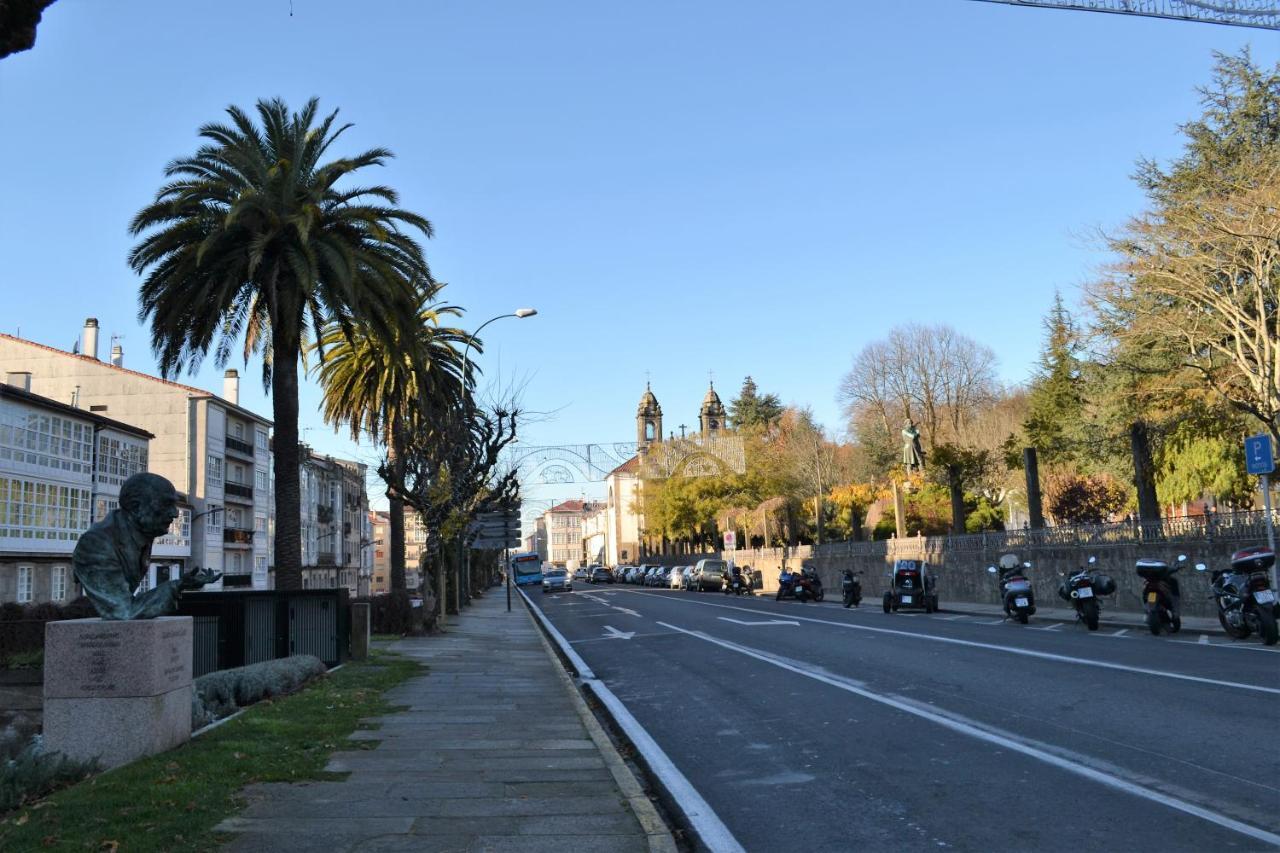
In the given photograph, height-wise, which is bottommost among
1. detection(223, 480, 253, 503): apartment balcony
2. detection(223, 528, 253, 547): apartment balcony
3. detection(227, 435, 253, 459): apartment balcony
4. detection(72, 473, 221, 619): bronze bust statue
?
detection(72, 473, 221, 619): bronze bust statue

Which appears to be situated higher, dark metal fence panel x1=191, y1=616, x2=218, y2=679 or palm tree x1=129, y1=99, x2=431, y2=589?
palm tree x1=129, y1=99, x2=431, y2=589

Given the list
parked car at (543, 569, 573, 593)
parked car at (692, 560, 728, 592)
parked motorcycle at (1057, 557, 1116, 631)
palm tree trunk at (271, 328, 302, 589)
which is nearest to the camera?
parked motorcycle at (1057, 557, 1116, 631)

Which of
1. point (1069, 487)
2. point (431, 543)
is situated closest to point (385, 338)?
point (431, 543)

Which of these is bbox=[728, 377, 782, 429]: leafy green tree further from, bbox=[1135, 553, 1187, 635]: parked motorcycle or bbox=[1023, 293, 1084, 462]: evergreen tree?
bbox=[1135, 553, 1187, 635]: parked motorcycle

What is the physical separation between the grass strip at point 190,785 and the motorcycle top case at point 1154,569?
13028 mm

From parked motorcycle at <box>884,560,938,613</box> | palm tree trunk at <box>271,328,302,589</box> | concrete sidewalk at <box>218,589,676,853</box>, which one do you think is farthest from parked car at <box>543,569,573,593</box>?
→ concrete sidewalk at <box>218,589,676,853</box>

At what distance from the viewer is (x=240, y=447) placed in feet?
220

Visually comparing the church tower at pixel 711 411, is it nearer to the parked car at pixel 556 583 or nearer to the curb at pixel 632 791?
the parked car at pixel 556 583

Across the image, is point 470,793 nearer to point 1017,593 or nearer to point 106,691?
point 106,691

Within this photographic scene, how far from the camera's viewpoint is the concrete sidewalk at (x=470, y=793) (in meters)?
5.70

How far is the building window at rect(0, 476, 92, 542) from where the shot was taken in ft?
129

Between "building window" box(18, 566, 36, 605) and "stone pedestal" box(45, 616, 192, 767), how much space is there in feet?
125

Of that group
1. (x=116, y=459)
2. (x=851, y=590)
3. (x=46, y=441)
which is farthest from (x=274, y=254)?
(x=116, y=459)

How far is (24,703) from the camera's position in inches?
713
